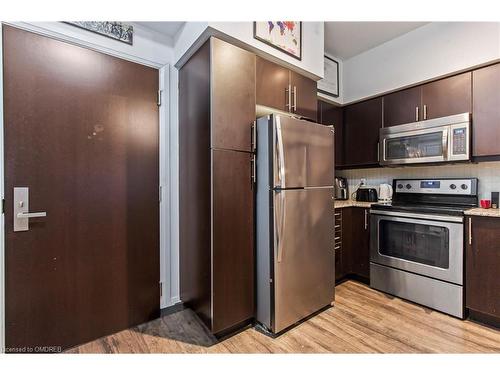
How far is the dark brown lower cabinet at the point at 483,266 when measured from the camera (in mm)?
1814

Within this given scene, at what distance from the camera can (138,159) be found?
191cm

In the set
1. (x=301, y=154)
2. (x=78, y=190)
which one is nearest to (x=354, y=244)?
(x=301, y=154)

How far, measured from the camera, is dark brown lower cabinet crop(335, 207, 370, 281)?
8.49ft

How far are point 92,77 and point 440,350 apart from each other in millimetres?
3060

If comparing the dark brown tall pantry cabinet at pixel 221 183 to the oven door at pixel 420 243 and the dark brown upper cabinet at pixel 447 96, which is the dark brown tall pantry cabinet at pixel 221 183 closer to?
the oven door at pixel 420 243

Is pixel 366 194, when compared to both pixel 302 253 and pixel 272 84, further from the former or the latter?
pixel 272 84

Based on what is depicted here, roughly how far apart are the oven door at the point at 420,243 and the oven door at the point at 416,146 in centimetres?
58

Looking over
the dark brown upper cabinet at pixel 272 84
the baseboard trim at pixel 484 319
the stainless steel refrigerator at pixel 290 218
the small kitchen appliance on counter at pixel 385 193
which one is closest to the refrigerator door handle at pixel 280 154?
the stainless steel refrigerator at pixel 290 218

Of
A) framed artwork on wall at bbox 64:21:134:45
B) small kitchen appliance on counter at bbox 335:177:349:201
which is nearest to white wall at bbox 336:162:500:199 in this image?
small kitchen appliance on counter at bbox 335:177:349:201

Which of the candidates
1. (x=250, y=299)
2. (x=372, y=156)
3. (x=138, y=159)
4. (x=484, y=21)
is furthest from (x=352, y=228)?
(x=138, y=159)

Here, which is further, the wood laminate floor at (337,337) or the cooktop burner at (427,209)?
the cooktop burner at (427,209)

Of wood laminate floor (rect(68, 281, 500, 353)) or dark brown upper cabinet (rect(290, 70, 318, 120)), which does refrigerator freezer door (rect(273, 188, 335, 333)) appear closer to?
wood laminate floor (rect(68, 281, 500, 353))

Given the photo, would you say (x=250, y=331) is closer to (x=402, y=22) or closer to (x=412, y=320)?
(x=412, y=320)

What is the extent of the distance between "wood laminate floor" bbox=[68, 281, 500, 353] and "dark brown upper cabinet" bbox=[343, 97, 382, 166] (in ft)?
5.31
